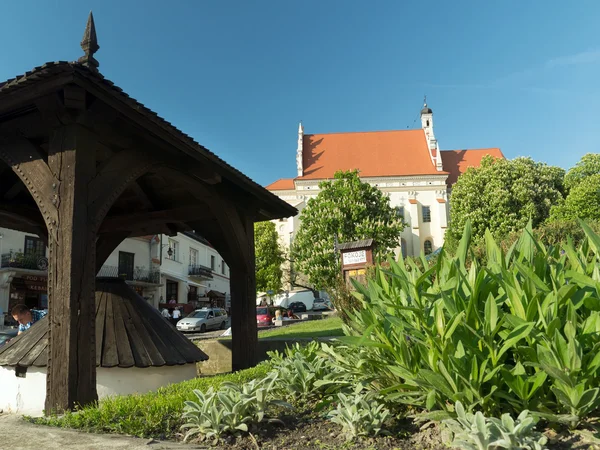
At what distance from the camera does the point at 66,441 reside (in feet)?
9.89

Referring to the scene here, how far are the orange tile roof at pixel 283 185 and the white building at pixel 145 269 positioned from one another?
1258cm

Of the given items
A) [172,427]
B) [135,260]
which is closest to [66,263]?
[172,427]

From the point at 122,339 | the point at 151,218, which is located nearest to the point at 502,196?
the point at 151,218

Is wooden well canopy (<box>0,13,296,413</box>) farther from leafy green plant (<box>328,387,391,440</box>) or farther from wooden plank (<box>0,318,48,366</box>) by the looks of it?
leafy green plant (<box>328,387,391,440</box>)

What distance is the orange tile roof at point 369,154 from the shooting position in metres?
61.4

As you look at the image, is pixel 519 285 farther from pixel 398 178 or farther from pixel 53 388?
pixel 398 178

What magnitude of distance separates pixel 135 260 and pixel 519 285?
39.6 metres

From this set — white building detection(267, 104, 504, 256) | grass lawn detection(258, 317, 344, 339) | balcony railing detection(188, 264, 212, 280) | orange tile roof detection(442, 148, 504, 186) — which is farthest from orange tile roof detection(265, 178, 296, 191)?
grass lawn detection(258, 317, 344, 339)

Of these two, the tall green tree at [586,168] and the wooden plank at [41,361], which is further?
the tall green tree at [586,168]

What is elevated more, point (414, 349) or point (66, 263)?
point (66, 263)

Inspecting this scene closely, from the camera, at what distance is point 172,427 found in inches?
131

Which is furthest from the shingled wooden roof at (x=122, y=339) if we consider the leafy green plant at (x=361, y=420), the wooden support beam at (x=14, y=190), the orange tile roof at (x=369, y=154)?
the orange tile roof at (x=369, y=154)

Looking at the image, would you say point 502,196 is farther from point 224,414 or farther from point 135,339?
point 224,414

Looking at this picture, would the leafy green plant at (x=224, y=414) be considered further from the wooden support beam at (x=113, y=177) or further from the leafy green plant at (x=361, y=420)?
the wooden support beam at (x=113, y=177)
